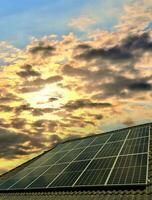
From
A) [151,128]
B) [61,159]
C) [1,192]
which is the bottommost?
[1,192]

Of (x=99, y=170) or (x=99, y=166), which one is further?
(x=99, y=166)

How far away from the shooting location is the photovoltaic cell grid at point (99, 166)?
18.8 m

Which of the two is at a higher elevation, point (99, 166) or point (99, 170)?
point (99, 166)

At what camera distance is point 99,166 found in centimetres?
2114

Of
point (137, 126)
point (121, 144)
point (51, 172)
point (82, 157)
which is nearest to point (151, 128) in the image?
point (137, 126)

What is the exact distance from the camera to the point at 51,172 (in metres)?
24.4

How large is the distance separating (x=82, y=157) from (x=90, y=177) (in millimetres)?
4905

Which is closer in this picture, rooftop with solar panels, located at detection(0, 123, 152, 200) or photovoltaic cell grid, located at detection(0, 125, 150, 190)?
rooftop with solar panels, located at detection(0, 123, 152, 200)

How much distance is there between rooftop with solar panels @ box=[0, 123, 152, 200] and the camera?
1798 cm

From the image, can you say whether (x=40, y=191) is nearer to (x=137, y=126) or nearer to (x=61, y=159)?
(x=61, y=159)

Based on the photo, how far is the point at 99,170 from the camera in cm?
2030

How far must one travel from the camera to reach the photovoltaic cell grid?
739 inches

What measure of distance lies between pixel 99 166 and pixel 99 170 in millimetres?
850

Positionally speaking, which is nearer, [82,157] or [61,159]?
[82,157]
